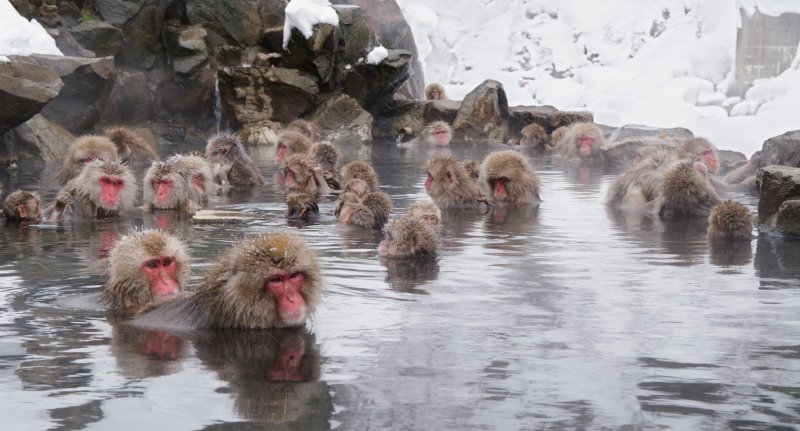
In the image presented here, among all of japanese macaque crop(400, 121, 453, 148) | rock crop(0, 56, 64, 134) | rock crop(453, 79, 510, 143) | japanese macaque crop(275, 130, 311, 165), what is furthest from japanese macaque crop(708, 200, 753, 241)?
rock crop(453, 79, 510, 143)

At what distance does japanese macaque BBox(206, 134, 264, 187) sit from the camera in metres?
13.0

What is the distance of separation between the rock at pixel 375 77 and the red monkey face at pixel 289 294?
18.1m

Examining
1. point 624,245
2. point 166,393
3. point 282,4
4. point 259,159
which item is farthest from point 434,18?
point 166,393

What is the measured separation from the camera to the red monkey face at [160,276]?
5812mm

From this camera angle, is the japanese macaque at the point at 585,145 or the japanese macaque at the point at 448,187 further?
the japanese macaque at the point at 585,145

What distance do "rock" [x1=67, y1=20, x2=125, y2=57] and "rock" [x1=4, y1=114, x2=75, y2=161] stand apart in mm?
4538

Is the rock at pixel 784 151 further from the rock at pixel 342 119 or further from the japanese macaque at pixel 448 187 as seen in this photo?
the rock at pixel 342 119

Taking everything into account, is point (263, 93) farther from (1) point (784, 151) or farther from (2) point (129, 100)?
(1) point (784, 151)

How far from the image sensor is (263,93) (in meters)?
22.1

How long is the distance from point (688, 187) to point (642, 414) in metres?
6.55

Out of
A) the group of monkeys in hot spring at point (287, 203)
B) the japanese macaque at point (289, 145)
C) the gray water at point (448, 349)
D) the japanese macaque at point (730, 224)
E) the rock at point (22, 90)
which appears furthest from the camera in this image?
the japanese macaque at point (289, 145)

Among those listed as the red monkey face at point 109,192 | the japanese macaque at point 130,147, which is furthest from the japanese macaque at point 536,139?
the red monkey face at point 109,192

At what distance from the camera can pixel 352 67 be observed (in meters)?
23.1

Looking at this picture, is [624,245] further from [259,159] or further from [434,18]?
[434,18]
